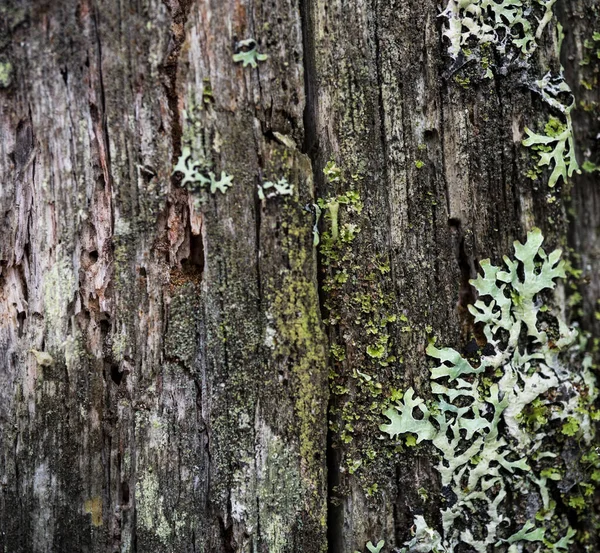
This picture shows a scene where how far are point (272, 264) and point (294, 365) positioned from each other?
33 centimetres

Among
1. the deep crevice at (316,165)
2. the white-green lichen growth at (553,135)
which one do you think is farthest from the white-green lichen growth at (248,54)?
the white-green lichen growth at (553,135)

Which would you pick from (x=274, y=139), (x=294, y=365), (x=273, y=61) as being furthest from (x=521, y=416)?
(x=273, y=61)

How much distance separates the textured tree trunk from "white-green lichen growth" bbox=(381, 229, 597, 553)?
0.19 feet

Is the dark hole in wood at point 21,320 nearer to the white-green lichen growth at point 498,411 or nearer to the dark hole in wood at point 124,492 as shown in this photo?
the dark hole in wood at point 124,492

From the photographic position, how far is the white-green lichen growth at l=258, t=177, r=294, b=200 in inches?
70.6

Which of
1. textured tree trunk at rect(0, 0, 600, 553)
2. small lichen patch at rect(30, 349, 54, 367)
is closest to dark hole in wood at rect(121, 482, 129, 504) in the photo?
textured tree trunk at rect(0, 0, 600, 553)

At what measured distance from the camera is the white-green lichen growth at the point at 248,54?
1.77 meters

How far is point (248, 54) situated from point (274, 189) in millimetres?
421

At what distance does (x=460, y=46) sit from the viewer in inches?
73.6

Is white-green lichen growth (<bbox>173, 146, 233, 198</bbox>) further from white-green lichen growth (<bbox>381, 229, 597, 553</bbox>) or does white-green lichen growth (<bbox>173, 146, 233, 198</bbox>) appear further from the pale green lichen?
white-green lichen growth (<bbox>381, 229, 597, 553</bbox>)

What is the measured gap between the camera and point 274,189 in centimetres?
180

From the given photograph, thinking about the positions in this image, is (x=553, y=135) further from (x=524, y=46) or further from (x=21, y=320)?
(x=21, y=320)

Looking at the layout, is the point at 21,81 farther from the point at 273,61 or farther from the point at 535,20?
the point at 535,20

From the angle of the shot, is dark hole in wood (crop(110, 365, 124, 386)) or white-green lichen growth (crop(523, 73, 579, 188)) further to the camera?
white-green lichen growth (crop(523, 73, 579, 188))
